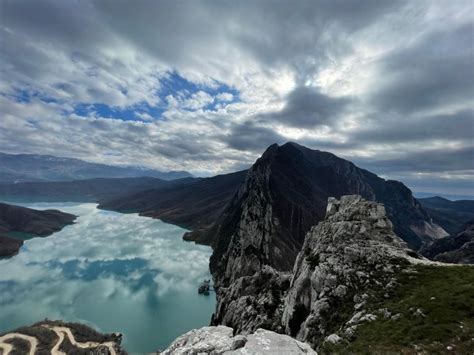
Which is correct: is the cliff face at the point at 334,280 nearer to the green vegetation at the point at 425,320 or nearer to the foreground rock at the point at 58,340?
the green vegetation at the point at 425,320

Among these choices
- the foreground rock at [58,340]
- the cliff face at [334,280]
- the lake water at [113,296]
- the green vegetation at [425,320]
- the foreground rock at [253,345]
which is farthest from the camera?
the lake water at [113,296]

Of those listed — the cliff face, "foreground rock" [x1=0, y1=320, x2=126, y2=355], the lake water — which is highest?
the cliff face

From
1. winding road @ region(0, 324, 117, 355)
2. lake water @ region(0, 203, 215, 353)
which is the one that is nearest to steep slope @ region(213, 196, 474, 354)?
winding road @ region(0, 324, 117, 355)

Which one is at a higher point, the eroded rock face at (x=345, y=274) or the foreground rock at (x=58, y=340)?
the eroded rock face at (x=345, y=274)

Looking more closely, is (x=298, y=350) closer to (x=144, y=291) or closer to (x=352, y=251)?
(x=352, y=251)

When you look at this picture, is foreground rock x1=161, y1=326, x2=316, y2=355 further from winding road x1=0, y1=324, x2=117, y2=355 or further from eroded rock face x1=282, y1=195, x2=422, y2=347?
winding road x1=0, y1=324, x2=117, y2=355

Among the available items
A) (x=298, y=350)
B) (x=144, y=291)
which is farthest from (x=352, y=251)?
(x=144, y=291)

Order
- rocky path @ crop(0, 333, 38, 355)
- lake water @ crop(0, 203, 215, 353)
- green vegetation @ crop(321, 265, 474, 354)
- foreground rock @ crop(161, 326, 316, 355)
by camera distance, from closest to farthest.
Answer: foreground rock @ crop(161, 326, 316, 355) < green vegetation @ crop(321, 265, 474, 354) < rocky path @ crop(0, 333, 38, 355) < lake water @ crop(0, 203, 215, 353)

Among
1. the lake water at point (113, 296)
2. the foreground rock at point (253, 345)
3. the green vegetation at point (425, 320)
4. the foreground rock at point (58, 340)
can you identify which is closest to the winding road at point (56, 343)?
the foreground rock at point (58, 340)
